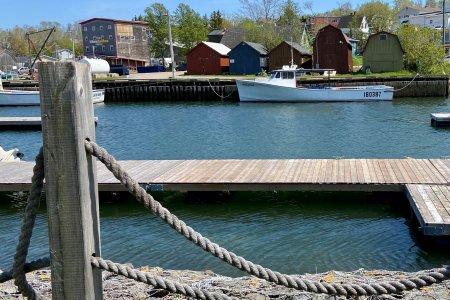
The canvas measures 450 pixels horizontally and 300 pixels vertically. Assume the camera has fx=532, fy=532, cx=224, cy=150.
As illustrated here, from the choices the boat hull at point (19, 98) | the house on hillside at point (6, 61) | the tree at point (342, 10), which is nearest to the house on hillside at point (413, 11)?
the tree at point (342, 10)

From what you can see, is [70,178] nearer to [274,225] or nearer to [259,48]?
[274,225]

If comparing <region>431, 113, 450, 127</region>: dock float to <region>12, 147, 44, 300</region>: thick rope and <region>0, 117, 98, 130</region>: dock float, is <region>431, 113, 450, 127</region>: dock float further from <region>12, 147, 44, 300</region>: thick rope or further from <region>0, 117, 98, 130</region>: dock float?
<region>12, 147, 44, 300</region>: thick rope

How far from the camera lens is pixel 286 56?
2083 inches

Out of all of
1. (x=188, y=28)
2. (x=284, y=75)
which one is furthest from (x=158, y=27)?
(x=284, y=75)

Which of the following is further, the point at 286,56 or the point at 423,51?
the point at 286,56

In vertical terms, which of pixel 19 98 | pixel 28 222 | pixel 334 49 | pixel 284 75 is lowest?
pixel 19 98

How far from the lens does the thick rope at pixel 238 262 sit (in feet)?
8.36

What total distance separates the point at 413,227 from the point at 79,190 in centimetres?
804

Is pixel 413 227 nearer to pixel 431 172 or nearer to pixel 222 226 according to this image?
pixel 431 172

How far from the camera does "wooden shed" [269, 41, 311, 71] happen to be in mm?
52750

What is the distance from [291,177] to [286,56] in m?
43.6

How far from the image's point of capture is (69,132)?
244 centimetres

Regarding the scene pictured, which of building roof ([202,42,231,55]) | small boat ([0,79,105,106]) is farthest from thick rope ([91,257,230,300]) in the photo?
building roof ([202,42,231,55])

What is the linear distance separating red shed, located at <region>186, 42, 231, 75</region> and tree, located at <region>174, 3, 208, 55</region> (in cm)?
1878
